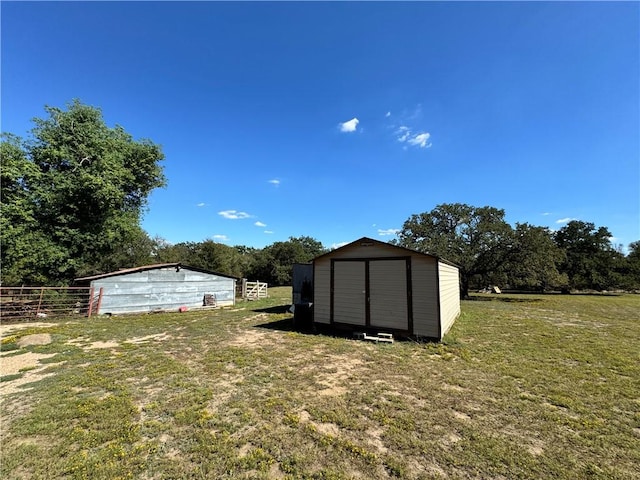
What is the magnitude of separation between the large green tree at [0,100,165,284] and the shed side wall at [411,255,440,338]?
61.7 ft

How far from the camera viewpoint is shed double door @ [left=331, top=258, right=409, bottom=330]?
26.9 feet

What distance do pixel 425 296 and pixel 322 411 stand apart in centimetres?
508

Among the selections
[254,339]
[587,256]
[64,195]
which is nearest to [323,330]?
[254,339]

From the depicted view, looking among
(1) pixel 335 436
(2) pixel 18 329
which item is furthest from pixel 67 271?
(1) pixel 335 436

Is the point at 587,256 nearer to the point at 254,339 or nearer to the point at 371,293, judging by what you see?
the point at 371,293

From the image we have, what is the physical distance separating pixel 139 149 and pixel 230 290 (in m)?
12.9

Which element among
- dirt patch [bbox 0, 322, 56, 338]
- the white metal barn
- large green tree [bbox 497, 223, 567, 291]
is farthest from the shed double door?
large green tree [bbox 497, 223, 567, 291]

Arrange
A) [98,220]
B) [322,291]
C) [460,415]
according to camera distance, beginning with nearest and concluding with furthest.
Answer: [460,415]
[322,291]
[98,220]

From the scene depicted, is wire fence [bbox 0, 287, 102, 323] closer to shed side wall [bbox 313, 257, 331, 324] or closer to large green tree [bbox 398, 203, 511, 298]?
shed side wall [bbox 313, 257, 331, 324]

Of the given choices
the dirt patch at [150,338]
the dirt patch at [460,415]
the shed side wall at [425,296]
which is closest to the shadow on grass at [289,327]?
the dirt patch at [150,338]

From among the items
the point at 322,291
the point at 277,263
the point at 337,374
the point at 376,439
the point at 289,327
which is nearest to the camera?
the point at 376,439

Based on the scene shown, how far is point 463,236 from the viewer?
24.3 meters

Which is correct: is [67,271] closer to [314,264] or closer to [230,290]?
[230,290]

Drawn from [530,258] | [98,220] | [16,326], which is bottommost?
[16,326]
